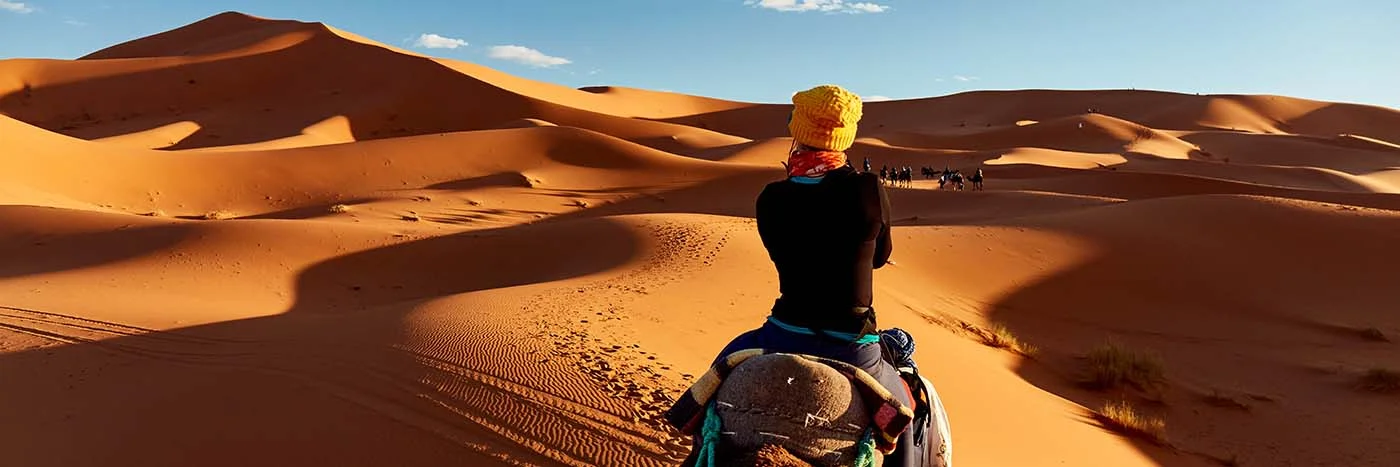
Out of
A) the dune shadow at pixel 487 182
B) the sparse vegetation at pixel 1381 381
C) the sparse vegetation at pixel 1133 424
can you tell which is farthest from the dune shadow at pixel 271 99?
the sparse vegetation at pixel 1381 381

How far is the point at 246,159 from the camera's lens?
2519 centimetres

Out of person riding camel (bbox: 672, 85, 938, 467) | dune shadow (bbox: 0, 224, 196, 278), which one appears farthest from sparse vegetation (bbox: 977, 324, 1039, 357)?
dune shadow (bbox: 0, 224, 196, 278)

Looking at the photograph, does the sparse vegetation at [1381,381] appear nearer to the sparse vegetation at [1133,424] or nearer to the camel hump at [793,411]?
the sparse vegetation at [1133,424]

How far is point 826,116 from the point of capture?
2.85m

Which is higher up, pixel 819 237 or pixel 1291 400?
pixel 819 237

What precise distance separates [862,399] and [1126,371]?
7701 millimetres

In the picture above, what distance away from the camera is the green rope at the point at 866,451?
2.51m

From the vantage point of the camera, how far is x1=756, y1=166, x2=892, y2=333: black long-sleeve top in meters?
2.67

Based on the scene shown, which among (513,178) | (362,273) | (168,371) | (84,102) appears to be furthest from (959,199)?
(84,102)

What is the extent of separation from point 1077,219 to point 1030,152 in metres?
27.5

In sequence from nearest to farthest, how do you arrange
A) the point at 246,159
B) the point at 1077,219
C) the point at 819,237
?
the point at 819,237 < the point at 1077,219 < the point at 246,159

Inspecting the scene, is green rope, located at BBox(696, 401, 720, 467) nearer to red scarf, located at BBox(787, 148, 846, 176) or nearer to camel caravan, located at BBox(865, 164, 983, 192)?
red scarf, located at BBox(787, 148, 846, 176)

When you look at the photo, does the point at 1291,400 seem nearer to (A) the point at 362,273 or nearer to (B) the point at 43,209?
(A) the point at 362,273

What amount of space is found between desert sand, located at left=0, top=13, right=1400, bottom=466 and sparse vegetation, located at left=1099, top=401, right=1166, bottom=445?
0.10 metres
